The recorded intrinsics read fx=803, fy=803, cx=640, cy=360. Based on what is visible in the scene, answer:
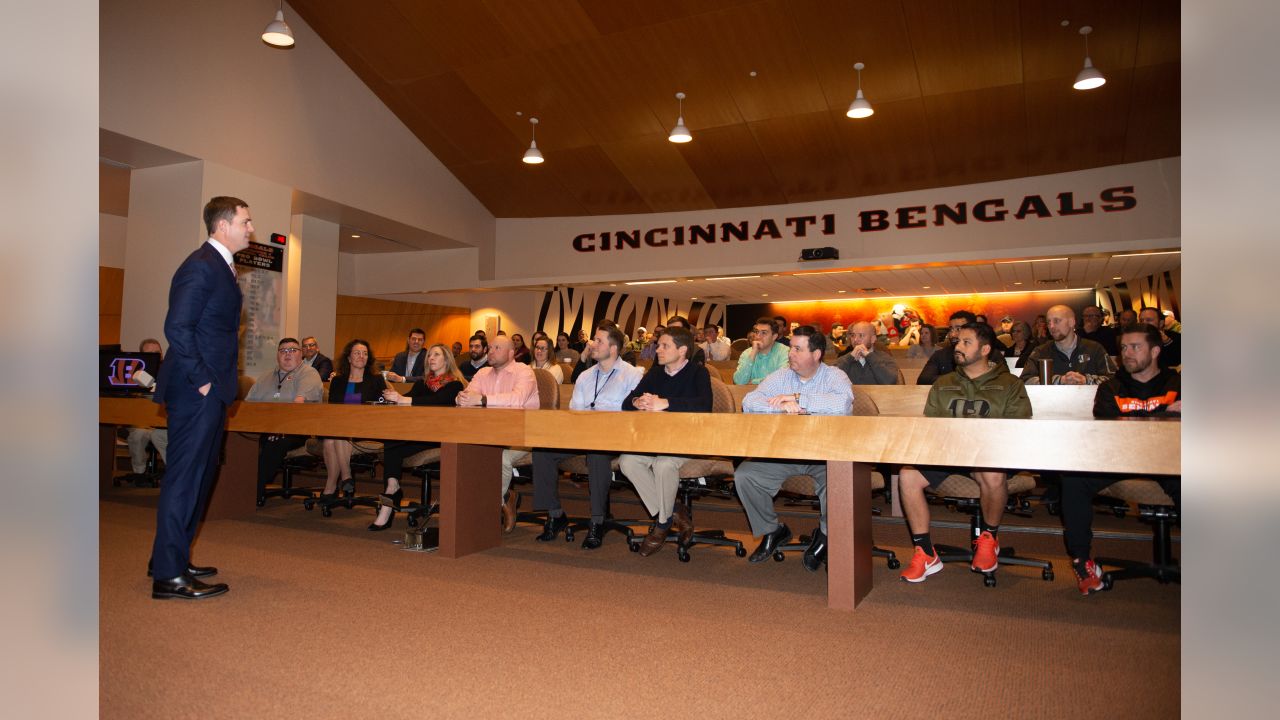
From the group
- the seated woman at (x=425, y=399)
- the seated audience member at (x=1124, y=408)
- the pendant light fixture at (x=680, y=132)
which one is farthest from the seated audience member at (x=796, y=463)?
the pendant light fixture at (x=680, y=132)

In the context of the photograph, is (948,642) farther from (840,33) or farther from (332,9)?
(332,9)

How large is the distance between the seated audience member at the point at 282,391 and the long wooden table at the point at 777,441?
919 millimetres

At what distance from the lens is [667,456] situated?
375 cm

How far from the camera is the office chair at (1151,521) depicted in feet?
9.87

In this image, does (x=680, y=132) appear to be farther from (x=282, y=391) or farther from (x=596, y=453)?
(x=596, y=453)

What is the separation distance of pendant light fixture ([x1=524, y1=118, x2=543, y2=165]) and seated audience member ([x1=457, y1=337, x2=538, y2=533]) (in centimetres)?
503

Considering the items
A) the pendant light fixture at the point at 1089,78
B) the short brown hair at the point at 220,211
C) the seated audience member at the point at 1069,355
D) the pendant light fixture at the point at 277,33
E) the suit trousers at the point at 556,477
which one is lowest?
the suit trousers at the point at 556,477

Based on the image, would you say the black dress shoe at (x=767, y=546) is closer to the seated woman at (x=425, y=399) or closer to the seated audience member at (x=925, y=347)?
the seated woman at (x=425, y=399)

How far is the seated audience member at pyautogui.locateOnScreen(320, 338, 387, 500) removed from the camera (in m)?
5.03

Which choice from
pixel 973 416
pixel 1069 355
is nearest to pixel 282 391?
pixel 973 416

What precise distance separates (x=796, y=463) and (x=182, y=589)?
2456 millimetres

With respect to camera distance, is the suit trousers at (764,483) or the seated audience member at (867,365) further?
the seated audience member at (867,365)

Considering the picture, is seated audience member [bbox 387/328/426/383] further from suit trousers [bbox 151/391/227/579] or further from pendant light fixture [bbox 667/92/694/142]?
suit trousers [bbox 151/391/227/579]

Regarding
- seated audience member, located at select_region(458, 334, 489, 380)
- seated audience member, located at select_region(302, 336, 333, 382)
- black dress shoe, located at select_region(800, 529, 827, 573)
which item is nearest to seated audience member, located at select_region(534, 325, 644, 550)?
black dress shoe, located at select_region(800, 529, 827, 573)
